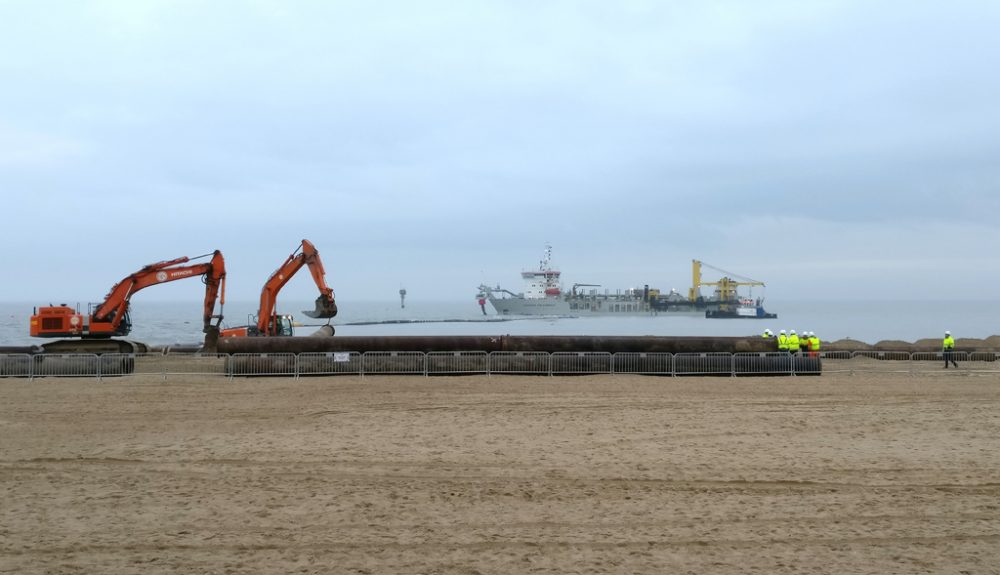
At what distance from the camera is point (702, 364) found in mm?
21953

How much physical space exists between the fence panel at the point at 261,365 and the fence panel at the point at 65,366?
12.1 ft

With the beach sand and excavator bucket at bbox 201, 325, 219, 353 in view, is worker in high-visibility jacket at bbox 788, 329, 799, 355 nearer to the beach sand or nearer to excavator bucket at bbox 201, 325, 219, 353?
the beach sand

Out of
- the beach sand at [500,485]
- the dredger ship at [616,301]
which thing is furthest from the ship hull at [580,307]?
the beach sand at [500,485]

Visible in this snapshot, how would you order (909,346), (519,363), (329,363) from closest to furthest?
(329,363), (519,363), (909,346)

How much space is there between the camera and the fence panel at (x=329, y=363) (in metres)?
21.3

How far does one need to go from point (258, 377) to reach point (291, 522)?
46.6 feet

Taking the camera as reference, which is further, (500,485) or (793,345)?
(793,345)

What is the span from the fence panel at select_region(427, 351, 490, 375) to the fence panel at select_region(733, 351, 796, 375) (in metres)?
7.39

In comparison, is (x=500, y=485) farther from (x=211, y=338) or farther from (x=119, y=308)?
(x=211, y=338)

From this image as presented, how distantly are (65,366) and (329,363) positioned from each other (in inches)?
292

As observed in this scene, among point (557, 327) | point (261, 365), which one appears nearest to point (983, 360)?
point (261, 365)

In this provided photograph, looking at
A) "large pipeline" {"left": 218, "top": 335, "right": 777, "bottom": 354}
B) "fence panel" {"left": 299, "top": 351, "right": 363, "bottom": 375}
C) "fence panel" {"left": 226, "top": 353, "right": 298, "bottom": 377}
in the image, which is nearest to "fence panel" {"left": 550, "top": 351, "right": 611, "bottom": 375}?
"large pipeline" {"left": 218, "top": 335, "right": 777, "bottom": 354}

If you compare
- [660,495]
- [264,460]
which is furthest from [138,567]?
[660,495]

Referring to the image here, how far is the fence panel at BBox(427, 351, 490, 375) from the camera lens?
21391 mm
